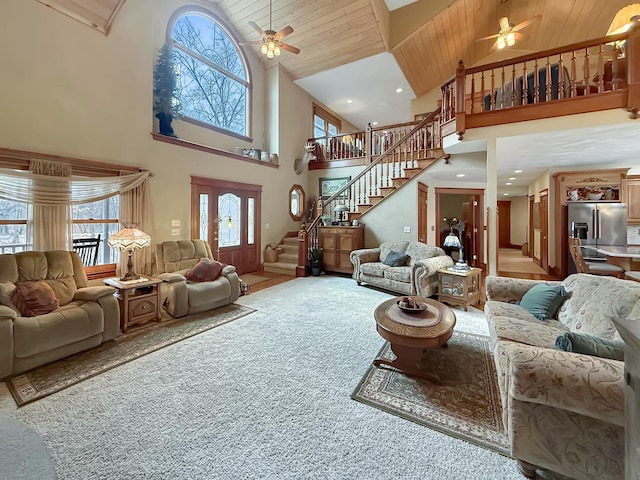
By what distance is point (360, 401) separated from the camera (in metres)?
2.15

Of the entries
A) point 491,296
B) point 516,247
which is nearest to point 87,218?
point 491,296

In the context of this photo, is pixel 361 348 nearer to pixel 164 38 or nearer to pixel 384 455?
pixel 384 455

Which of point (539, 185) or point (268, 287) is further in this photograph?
point (539, 185)

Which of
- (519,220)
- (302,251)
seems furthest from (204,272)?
(519,220)

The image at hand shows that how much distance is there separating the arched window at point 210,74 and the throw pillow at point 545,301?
650 cm

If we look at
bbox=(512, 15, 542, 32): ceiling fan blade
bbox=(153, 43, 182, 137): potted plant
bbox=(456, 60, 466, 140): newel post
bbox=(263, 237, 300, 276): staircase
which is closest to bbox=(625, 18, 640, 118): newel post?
bbox=(456, 60, 466, 140): newel post

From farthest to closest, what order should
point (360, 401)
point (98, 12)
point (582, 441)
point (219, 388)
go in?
point (98, 12)
point (219, 388)
point (360, 401)
point (582, 441)

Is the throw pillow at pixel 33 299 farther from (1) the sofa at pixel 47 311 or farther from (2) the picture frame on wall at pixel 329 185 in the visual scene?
(2) the picture frame on wall at pixel 329 185

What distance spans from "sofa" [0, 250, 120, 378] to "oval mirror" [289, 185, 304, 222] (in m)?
5.36

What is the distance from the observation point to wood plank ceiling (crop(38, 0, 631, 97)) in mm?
6145

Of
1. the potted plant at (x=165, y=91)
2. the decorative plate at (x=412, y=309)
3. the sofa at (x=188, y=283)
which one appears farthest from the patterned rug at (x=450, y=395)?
the potted plant at (x=165, y=91)

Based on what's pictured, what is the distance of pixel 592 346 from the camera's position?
1.62 meters

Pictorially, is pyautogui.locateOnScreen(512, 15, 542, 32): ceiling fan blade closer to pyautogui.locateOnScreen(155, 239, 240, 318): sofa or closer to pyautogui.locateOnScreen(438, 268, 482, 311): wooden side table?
pyautogui.locateOnScreen(438, 268, 482, 311): wooden side table

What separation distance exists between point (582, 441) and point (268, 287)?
4.82 m
